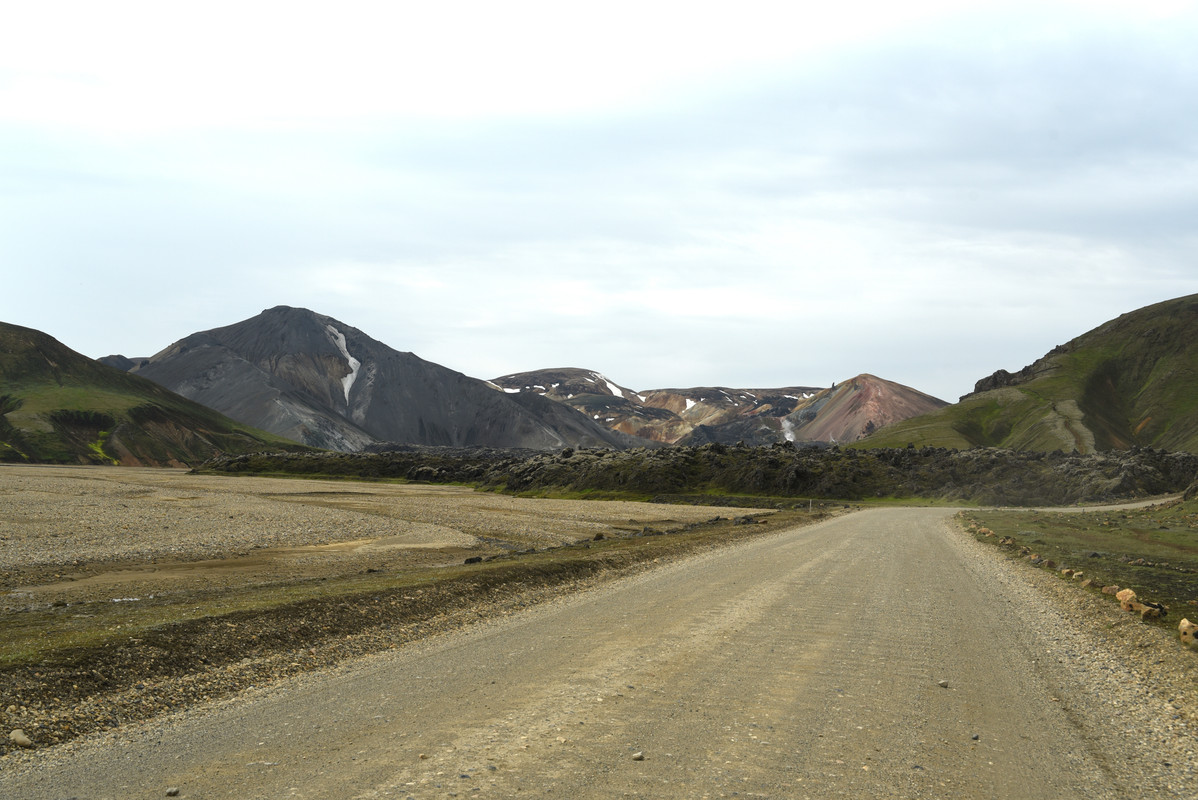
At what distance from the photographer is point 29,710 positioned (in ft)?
34.5

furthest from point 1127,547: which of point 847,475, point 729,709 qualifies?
point 847,475

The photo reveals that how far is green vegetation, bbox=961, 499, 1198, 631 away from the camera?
23188mm

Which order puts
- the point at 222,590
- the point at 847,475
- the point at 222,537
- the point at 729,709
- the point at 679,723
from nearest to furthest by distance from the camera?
the point at 679,723 < the point at 729,709 < the point at 222,590 < the point at 222,537 < the point at 847,475

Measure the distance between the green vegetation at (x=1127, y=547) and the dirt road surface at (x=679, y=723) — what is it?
7.96 m

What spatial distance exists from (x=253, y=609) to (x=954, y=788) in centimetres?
1431

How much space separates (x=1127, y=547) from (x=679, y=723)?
1409 inches

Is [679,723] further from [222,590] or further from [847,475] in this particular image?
[847,475]

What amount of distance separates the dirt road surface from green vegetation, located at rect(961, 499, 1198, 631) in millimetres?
7962

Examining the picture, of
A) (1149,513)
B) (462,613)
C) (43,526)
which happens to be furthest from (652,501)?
(462,613)

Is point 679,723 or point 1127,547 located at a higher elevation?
point 679,723

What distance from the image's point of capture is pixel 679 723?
9.93 m

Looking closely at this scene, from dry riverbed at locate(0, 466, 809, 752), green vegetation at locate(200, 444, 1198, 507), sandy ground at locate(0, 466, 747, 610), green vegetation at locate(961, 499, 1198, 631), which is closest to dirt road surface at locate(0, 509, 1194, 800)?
dry riverbed at locate(0, 466, 809, 752)

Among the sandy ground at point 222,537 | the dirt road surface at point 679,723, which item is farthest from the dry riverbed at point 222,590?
the dirt road surface at point 679,723

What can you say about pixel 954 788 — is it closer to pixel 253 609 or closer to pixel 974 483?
pixel 253 609
